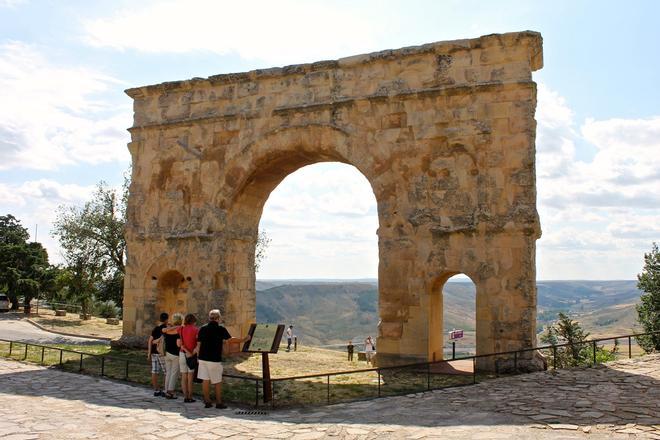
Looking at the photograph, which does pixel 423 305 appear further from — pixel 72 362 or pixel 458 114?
pixel 72 362

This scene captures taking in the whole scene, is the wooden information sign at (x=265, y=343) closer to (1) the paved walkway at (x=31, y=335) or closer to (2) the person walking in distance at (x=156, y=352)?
(2) the person walking in distance at (x=156, y=352)

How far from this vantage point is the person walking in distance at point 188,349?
9.35 metres

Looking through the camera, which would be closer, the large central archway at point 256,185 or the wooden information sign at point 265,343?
the wooden information sign at point 265,343

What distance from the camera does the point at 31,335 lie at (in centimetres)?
2309

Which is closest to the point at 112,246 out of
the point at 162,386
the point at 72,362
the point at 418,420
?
the point at 72,362

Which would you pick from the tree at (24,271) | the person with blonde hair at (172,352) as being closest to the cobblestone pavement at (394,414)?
the person with blonde hair at (172,352)

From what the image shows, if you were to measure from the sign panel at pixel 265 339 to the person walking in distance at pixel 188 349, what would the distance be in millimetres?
900

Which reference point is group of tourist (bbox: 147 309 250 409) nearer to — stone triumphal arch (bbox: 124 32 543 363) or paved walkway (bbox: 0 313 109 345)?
stone triumphal arch (bbox: 124 32 543 363)

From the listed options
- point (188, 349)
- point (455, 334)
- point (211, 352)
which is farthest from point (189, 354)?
point (455, 334)

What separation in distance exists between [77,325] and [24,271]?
826cm

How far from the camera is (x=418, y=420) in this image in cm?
779

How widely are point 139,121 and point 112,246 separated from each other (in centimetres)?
1535

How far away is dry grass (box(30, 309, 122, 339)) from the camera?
83.0ft

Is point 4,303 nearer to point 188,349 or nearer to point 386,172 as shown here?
point 386,172
